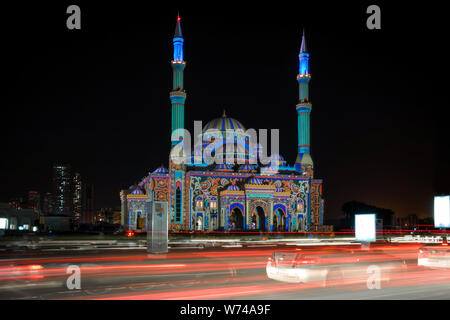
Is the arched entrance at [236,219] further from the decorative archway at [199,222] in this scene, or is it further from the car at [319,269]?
the car at [319,269]

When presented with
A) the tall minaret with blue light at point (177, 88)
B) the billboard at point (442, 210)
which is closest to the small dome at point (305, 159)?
the tall minaret with blue light at point (177, 88)

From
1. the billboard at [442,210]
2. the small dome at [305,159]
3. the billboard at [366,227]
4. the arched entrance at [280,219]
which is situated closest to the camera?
the billboard at [366,227]

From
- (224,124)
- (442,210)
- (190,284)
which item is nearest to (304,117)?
(224,124)

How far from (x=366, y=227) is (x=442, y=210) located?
909cm

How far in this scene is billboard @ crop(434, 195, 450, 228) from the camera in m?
25.8

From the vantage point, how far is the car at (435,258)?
1669 cm

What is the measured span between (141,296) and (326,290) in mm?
4303

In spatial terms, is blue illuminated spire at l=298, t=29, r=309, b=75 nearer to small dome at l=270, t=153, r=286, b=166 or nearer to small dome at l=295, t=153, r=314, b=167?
small dome at l=295, t=153, r=314, b=167

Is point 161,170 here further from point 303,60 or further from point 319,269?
point 319,269

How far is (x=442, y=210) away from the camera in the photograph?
25938mm

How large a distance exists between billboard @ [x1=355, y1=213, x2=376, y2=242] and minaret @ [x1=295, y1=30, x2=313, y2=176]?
1850 inches

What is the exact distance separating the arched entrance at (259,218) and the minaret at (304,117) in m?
8.09

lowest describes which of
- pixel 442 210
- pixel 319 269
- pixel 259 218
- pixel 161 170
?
pixel 259 218
